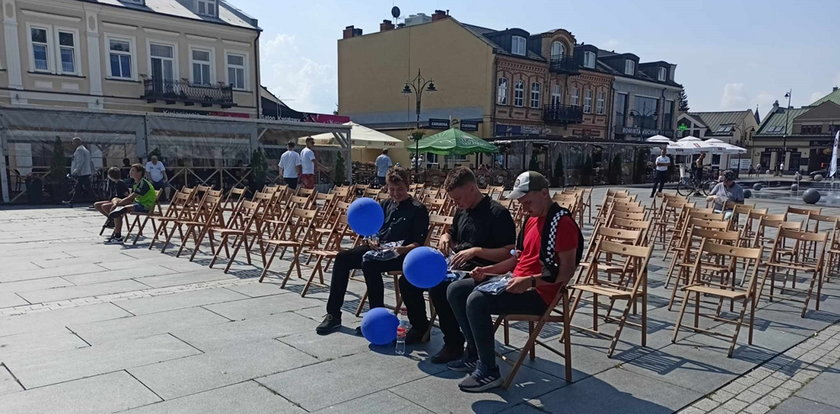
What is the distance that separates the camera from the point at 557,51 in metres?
34.4

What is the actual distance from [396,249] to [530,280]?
1.41 metres

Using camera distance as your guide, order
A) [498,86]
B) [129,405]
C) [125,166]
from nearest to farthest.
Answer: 1. [129,405]
2. [125,166]
3. [498,86]

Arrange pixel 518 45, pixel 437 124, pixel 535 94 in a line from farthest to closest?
pixel 535 94, pixel 518 45, pixel 437 124

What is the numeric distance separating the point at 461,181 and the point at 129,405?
97.0 inches

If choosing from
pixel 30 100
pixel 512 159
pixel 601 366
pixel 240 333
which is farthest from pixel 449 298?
pixel 512 159

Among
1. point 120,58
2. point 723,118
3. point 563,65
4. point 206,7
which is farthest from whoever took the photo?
point 723,118

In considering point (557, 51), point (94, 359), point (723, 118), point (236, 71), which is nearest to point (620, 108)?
point (557, 51)

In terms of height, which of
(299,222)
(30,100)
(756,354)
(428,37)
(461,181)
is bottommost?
(756,354)

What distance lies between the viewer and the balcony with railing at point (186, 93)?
2309 centimetres

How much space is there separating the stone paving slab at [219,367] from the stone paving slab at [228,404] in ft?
0.31

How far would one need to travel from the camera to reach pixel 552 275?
3.50 meters

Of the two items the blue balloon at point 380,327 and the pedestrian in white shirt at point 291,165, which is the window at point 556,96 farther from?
the blue balloon at point 380,327

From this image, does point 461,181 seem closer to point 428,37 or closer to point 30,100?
point 30,100

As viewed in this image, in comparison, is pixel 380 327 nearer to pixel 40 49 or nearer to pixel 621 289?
pixel 621 289
